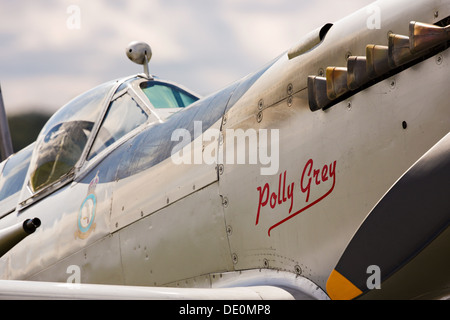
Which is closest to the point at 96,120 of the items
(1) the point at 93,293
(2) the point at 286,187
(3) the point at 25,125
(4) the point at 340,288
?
(2) the point at 286,187

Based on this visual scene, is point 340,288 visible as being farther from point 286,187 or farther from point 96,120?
point 96,120

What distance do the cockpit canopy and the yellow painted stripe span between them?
2.37m

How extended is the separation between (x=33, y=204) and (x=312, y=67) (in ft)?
10.1

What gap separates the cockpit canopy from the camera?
504 centimetres

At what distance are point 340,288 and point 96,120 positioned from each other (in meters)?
3.10

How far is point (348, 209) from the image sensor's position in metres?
2.97

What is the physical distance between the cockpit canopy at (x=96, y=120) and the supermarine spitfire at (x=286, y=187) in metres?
0.04

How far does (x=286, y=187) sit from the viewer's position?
3281 mm

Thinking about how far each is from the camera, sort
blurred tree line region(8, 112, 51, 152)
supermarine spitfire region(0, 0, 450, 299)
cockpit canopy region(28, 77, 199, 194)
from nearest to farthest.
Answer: supermarine spitfire region(0, 0, 450, 299) → cockpit canopy region(28, 77, 199, 194) → blurred tree line region(8, 112, 51, 152)

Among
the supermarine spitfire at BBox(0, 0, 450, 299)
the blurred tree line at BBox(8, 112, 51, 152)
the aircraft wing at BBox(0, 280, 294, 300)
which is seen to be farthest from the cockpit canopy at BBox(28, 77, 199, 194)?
the blurred tree line at BBox(8, 112, 51, 152)

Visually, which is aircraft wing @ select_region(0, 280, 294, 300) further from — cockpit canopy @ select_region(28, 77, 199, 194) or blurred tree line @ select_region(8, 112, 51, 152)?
blurred tree line @ select_region(8, 112, 51, 152)

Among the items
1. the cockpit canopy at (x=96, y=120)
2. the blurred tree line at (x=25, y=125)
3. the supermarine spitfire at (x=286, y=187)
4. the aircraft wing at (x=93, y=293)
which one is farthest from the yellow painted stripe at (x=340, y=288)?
the blurred tree line at (x=25, y=125)
